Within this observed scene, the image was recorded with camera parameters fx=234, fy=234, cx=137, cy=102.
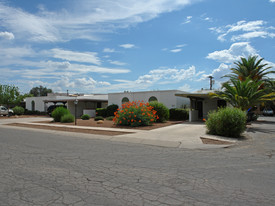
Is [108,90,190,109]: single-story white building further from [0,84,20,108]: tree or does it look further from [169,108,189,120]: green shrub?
[0,84,20,108]: tree

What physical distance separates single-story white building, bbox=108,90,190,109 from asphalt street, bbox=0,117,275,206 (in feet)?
67.9

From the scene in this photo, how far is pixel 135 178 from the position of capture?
536 cm

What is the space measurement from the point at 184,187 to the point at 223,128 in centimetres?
Answer: 839

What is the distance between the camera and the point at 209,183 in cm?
505

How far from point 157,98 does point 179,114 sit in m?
4.96

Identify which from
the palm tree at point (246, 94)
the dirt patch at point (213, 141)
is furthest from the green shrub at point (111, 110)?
the dirt patch at point (213, 141)

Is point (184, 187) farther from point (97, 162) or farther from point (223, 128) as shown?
point (223, 128)

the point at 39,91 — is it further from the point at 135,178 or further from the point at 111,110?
the point at 135,178

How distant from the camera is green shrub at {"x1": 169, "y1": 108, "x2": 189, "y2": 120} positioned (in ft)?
85.3

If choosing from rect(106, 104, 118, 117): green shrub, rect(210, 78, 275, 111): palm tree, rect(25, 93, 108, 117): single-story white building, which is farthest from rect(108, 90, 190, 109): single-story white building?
rect(210, 78, 275, 111): palm tree

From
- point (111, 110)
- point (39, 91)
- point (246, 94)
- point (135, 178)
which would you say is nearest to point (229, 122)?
point (246, 94)

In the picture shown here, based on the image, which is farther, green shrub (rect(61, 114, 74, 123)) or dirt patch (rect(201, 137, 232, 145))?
green shrub (rect(61, 114, 74, 123))

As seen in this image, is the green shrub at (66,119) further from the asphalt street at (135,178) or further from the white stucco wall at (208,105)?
the white stucco wall at (208,105)

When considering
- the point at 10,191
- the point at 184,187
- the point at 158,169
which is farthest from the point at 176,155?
the point at 10,191
